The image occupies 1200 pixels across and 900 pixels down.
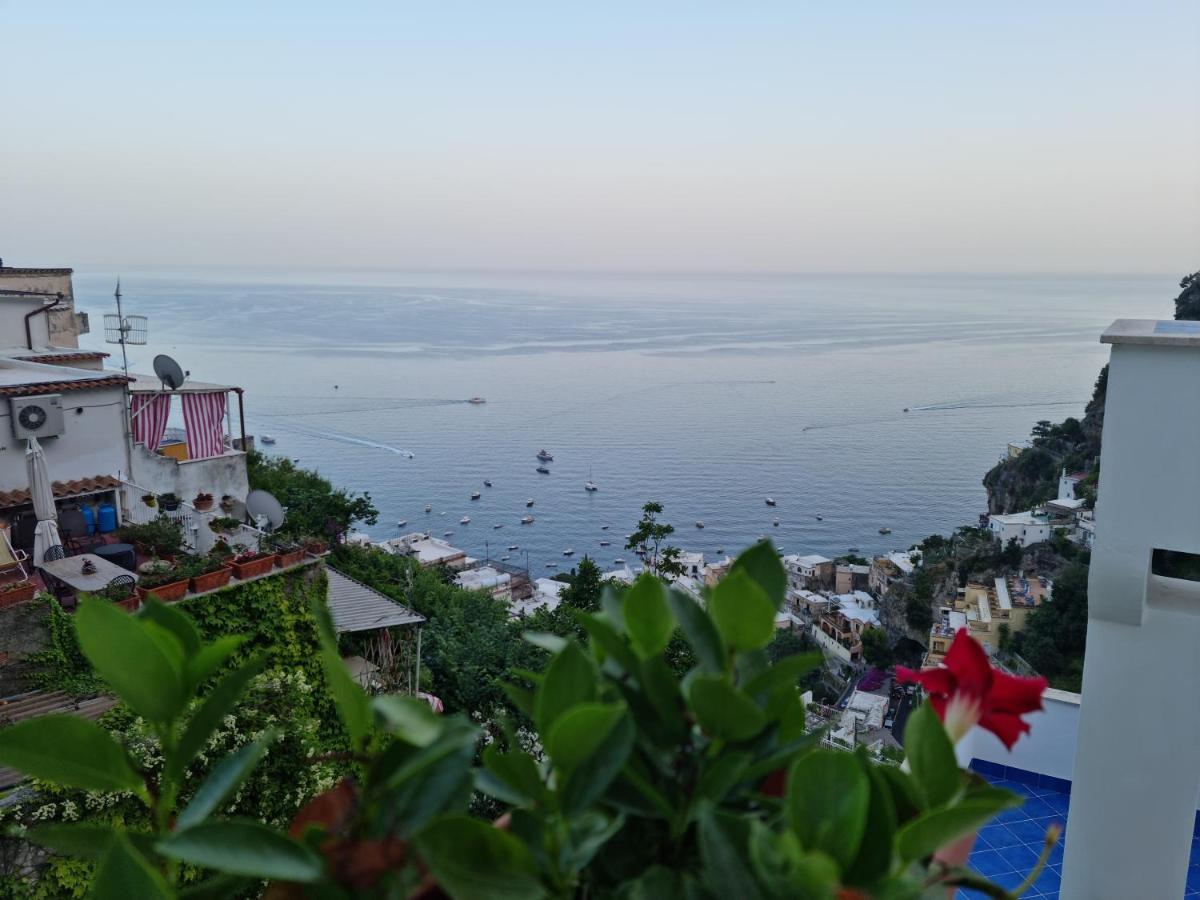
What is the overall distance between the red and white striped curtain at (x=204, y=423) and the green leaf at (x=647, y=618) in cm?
907

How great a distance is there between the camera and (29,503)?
674cm

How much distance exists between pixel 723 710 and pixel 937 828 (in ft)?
0.42

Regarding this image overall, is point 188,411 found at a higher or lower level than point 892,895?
lower

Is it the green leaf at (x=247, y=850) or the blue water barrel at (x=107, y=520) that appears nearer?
the green leaf at (x=247, y=850)

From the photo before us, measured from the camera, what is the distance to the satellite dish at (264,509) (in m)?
7.95

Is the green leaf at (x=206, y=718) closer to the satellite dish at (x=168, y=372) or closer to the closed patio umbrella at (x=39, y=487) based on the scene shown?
the closed patio umbrella at (x=39, y=487)

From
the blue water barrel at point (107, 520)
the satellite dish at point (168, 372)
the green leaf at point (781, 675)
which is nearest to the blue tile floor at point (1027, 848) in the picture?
the green leaf at point (781, 675)

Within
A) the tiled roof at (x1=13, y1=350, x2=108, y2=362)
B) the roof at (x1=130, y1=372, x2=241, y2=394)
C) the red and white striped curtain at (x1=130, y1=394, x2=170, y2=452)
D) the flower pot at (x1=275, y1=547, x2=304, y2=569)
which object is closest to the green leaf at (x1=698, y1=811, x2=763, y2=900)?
the flower pot at (x1=275, y1=547, x2=304, y2=569)

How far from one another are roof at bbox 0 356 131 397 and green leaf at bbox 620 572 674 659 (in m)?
7.98

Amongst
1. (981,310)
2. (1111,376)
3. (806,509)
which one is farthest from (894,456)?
(981,310)

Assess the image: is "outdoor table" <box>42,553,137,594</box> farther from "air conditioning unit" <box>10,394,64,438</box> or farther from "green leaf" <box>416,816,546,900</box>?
"green leaf" <box>416,816,546,900</box>

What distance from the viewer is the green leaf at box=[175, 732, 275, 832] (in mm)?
406

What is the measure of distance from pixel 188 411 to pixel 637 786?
9.30 meters

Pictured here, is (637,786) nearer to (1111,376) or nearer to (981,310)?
(1111,376)
